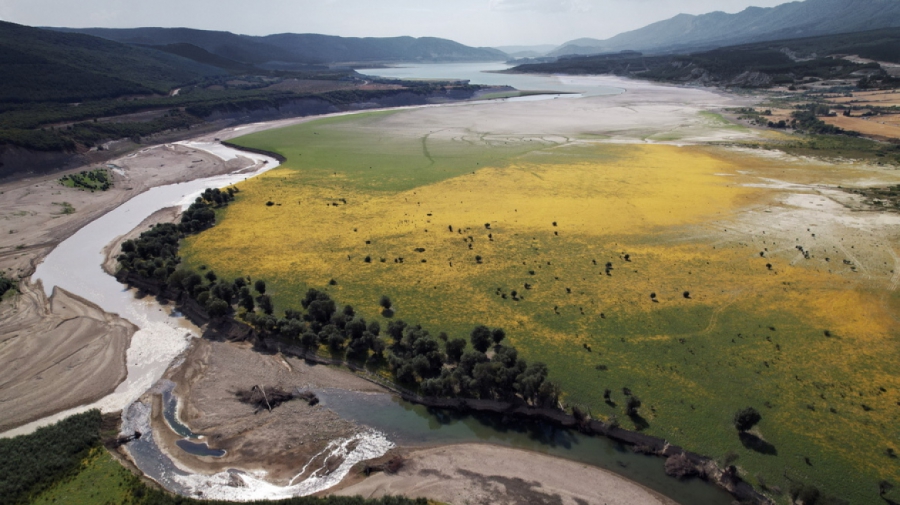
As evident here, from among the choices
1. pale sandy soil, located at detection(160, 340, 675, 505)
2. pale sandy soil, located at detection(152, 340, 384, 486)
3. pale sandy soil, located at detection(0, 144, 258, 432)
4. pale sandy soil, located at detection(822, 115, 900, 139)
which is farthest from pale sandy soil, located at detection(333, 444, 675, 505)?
pale sandy soil, located at detection(822, 115, 900, 139)

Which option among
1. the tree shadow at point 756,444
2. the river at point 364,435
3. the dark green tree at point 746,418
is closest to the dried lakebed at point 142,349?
the river at point 364,435

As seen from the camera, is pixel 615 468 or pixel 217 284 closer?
pixel 615 468

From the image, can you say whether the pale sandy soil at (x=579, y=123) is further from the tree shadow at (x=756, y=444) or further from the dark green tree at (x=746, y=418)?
the tree shadow at (x=756, y=444)

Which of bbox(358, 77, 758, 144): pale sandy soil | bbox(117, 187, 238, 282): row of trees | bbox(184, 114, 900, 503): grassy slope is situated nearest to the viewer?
bbox(184, 114, 900, 503): grassy slope

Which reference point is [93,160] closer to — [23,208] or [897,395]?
[23,208]

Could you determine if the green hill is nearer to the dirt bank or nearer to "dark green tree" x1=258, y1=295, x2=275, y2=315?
the dirt bank

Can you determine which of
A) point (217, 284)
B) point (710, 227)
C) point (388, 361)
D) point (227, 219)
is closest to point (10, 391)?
point (217, 284)
